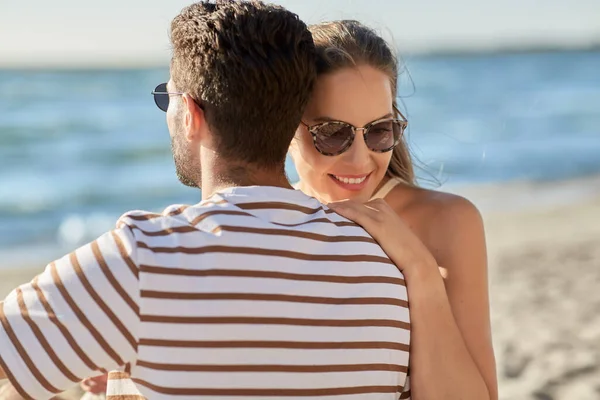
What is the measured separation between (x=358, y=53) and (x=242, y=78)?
90 cm

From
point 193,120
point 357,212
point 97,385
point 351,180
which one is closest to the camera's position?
point 193,120

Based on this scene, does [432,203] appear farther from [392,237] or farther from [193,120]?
[193,120]

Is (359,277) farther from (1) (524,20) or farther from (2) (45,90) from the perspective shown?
(1) (524,20)

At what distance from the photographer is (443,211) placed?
308 centimetres

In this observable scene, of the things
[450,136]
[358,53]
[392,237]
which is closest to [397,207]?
[358,53]

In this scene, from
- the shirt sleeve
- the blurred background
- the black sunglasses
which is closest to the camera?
the shirt sleeve

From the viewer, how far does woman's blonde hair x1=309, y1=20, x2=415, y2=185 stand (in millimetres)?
2988

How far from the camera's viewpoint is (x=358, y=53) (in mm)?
3102

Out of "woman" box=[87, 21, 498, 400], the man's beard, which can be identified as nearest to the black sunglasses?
the man's beard

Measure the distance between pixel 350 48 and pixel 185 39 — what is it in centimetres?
Result: 87

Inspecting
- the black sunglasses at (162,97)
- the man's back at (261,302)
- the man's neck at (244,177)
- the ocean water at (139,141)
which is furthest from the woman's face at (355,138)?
the ocean water at (139,141)

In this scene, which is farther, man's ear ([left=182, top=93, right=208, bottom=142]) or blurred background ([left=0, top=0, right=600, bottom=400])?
blurred background ([left=0, top=0, right=600, bottom=400])

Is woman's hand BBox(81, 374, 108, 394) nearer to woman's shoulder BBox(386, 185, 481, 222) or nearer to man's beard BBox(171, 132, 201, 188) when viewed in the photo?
man's beard BBox(171, 132, 201, 188)

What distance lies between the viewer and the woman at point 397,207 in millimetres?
2438
